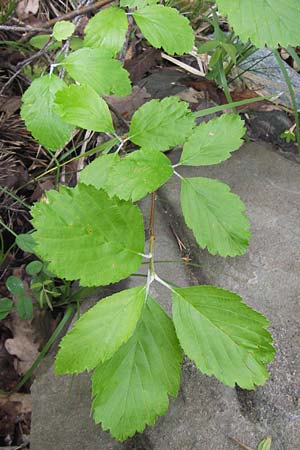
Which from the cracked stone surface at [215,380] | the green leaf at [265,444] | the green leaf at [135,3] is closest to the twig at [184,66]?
the cracked stone surface at [215,380]

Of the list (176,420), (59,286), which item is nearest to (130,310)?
(176,420)

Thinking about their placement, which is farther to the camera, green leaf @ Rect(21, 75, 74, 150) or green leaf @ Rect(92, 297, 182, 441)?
green leaf @ Rect(21, 75, 74, 150)

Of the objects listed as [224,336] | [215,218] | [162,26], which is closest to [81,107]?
[162,26]

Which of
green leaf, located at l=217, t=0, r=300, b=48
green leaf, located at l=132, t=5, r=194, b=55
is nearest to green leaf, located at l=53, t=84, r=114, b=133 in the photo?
green leaf, located at l=132, t=5, r=194, b=55

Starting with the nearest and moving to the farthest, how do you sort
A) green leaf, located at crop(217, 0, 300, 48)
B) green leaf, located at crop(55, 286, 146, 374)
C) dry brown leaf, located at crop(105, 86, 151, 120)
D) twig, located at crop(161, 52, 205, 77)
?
1. green leaf, located at crop(55, 286, 146, 374)
2. green leaf, located at crop(217, 0, 300, 48)
3. dry brown leaf, located at crop(105, 86, 151, 120)
4. twig, located at crop(161, 52, 205, 77)

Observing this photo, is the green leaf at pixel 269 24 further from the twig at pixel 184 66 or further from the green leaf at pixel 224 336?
the twig at pixel 184 66

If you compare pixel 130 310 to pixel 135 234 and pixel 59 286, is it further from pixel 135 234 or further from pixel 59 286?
pixel 59 286

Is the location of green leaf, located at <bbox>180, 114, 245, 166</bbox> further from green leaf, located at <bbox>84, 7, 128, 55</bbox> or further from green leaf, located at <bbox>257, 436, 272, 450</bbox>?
green leaf, located at <bbox>257, 436, 272, 450</bbox>

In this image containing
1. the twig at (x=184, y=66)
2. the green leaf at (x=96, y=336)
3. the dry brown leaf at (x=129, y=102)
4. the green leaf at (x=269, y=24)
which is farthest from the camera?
the twig at (x=184, y=66)
